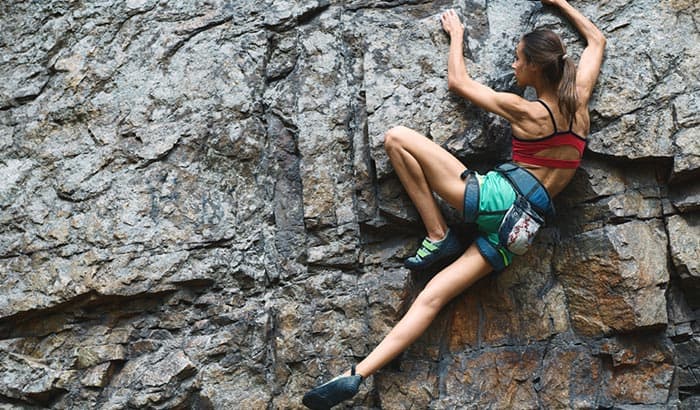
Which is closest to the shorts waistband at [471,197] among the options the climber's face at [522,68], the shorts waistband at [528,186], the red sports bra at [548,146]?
the shorts waistband at [528,186]

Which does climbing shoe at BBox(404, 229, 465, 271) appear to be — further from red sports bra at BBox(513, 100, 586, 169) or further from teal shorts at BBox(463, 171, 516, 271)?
red sports bra at BBox(513, 100, 586, 169)

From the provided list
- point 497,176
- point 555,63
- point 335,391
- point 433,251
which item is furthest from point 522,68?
point 335,391

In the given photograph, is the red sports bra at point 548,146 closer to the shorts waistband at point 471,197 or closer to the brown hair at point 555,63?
the brown hair at point 555,63

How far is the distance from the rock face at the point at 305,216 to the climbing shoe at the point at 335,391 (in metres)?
0.39

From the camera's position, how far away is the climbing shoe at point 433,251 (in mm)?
4812

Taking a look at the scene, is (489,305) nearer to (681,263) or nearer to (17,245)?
(681,263)

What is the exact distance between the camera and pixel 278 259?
5.24 metres

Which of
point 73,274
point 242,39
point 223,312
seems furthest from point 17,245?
point 242,39

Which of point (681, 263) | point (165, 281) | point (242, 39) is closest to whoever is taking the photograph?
point (681, 263)

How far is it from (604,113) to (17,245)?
392cm

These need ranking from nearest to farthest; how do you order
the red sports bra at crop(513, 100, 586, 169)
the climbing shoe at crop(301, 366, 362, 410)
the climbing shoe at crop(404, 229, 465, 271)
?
the climbing shoe at crop(301, 366, 362, 410)
the red sports bra at crop(513, 100, 586, 169)
the climbing shoe at crop(404, 229, 465, 271)

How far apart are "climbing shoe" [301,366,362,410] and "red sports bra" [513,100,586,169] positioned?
5.27 feet

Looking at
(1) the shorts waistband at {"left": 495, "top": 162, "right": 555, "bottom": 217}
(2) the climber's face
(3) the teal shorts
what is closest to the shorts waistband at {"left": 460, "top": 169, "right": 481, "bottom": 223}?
(3) the teal shorts

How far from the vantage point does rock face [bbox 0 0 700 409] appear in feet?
15.9
